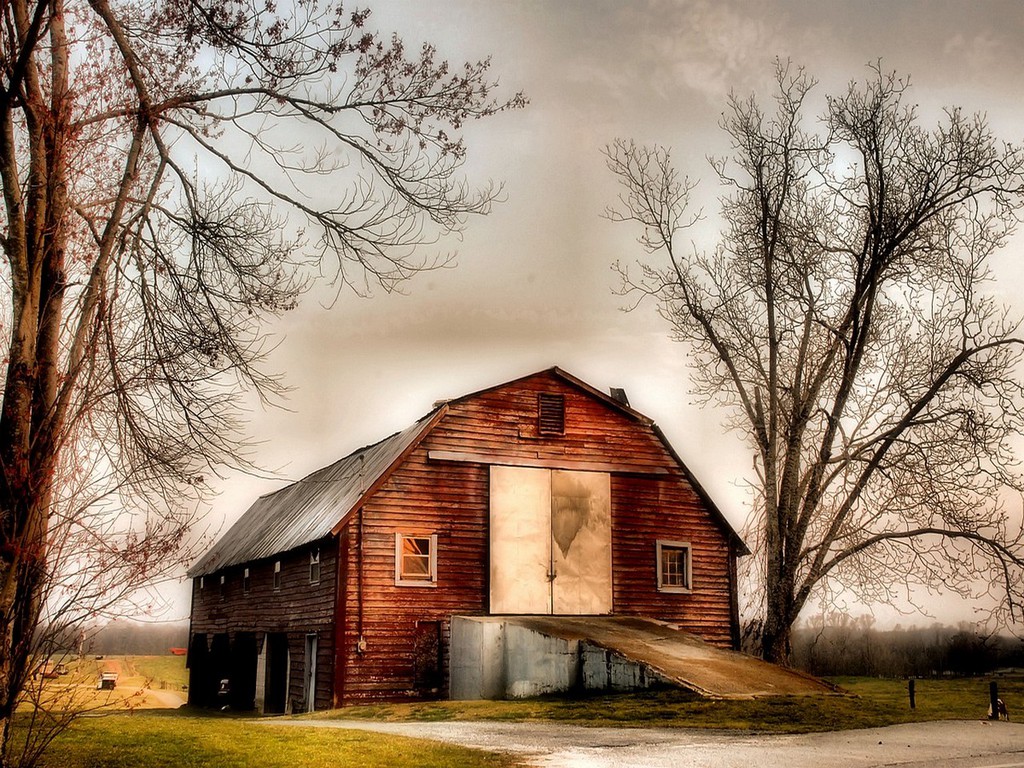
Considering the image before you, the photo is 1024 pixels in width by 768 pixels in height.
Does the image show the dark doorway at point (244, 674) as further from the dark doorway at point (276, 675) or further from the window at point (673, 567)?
the window at point (673, 567)

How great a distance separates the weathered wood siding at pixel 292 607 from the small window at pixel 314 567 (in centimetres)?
13

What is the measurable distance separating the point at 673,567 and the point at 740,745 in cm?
1389

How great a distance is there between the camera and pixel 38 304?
31.2ft

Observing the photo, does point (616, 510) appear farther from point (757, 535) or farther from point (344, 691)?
point (344, 691)

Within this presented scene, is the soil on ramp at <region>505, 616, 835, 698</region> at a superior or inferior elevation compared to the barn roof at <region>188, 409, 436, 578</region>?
inferior

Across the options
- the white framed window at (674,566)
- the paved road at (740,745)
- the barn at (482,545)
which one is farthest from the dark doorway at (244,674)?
the paved road at (740,745)

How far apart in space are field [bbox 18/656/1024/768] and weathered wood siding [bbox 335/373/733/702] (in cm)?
206

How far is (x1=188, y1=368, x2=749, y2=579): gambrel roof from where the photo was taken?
23.4m

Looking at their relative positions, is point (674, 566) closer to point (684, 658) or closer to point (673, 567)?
point (673, 567)

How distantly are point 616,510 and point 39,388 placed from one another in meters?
17.8

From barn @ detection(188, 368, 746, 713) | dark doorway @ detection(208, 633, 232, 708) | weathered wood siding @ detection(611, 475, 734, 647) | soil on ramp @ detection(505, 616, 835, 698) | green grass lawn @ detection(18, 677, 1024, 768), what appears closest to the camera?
green grass lawn @ detection(18, 677, 1024, 768)

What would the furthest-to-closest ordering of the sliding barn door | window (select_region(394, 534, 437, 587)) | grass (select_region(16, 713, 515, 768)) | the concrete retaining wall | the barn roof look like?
the sliding barn door → the barn roof → window (select_region(394, 534, 437, 587)) → the concrete retaining wall → grass (select_region(16, 713, 515, 768))

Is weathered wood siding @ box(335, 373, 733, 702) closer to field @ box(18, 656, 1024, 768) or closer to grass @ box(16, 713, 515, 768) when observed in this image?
field @ box(18, 656, 1024, 768)

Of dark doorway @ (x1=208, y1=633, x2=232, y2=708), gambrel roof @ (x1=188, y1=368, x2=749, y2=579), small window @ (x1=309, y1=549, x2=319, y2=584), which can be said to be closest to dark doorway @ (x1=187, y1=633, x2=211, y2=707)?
dark doorway @ (x1=208, y1=633, x2=232, y2=708)
